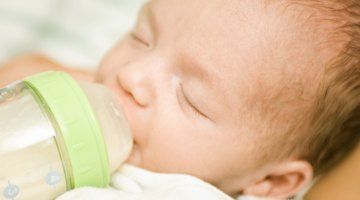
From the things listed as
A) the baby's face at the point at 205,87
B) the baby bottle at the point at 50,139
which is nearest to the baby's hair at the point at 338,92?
the baby's face at the point at 205,87

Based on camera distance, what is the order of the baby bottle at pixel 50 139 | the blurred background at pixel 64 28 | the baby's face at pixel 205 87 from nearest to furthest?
the baby bottle at pixel 50 139 → the baby's face at pixel 205 87 → the blurred background at pixel 64 28

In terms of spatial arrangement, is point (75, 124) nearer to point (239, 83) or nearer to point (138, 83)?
point (138, 83)

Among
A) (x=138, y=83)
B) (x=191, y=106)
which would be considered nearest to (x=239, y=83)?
(x=191, y=106)

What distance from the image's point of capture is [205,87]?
1088mm

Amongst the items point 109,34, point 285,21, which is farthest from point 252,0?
point 109,34

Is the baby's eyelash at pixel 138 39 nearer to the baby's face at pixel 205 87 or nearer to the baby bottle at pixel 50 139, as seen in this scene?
the baby's face at pixel 205 87

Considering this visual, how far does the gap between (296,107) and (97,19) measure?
105cm

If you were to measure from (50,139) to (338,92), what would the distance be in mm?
637

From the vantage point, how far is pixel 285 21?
1072 mm

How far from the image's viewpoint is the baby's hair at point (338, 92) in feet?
3.57

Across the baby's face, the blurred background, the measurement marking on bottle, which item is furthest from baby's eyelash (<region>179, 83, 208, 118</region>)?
the blurred background

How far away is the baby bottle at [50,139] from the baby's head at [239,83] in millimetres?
159

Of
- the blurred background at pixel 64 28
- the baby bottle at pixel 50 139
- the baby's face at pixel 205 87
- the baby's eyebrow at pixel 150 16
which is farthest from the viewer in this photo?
the blurred background at pixel 64 28

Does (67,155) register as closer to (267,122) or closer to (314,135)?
(267,122)
